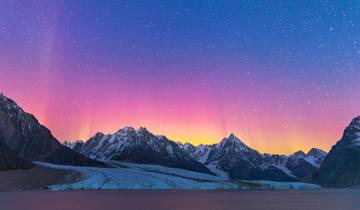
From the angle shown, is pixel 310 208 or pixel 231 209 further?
pixel 310 208

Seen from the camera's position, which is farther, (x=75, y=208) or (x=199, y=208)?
(x=199, y=208)

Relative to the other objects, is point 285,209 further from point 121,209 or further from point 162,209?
point 121,209

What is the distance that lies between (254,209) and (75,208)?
33121 mm

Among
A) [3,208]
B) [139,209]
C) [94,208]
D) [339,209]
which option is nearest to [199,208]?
[139,209]

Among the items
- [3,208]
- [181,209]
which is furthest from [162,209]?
[3,208]

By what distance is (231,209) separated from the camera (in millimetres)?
97250

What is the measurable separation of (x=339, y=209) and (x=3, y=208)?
62.9 metres

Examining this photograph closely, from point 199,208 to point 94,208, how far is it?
20543mm

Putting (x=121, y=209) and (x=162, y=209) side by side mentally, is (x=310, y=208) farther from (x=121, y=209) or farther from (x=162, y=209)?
(x=121, y=209)

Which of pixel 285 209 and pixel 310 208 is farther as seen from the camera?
pixel 310 208

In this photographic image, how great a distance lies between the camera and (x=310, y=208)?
103875 mm

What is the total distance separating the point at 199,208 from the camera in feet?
334

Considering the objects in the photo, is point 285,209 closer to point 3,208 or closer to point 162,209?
point 162,209

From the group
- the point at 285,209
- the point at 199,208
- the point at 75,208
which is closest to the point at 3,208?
the point at 75,208
